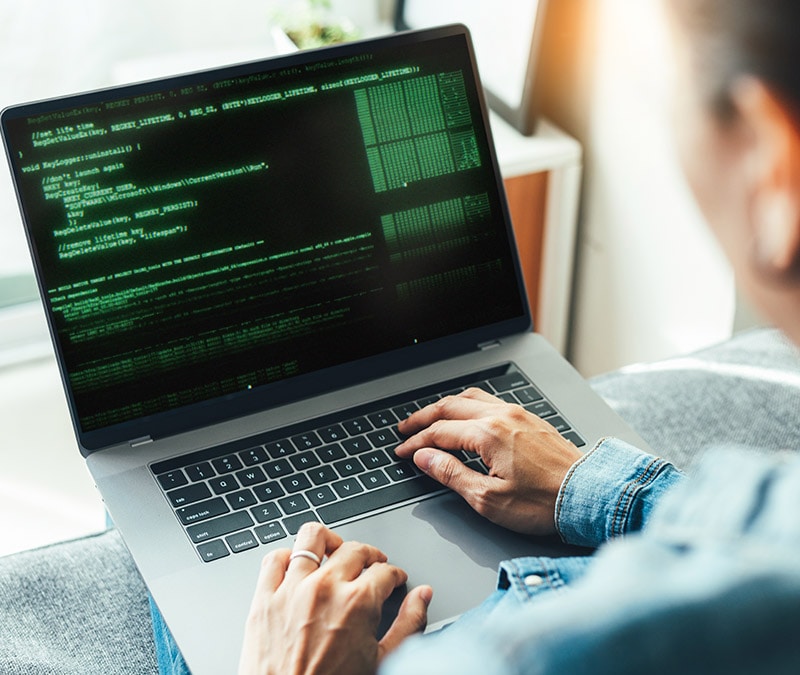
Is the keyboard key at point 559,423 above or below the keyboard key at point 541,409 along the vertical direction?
below

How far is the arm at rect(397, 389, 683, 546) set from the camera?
0.81 metres

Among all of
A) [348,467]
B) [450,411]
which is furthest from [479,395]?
[348,467]

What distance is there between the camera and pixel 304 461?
893 mm

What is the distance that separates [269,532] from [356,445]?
0.41 ft

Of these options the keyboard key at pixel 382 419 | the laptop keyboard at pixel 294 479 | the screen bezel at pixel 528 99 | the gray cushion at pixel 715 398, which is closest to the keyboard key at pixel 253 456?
the laptop keyboard at pixel 294 479

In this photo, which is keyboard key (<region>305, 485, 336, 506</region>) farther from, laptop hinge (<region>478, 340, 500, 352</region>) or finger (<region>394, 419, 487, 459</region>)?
laptop hinge (<region>478, 340, 500, 352</region>)

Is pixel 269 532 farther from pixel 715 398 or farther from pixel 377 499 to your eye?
pixel 715 398

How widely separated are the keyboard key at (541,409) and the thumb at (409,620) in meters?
0.25

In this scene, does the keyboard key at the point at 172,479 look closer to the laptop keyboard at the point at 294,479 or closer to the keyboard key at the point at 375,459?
the laptop keyboard at the point at 294,479

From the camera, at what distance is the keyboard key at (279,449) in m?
0.90

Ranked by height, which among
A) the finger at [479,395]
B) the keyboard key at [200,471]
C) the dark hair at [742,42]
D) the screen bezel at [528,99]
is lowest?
the keyboard key at [200,471]

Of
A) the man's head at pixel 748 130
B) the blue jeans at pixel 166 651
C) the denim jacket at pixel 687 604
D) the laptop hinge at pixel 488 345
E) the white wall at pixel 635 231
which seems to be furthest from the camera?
the white wall at pixel 635 231

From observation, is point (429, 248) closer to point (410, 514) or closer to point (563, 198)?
point (410, 514)

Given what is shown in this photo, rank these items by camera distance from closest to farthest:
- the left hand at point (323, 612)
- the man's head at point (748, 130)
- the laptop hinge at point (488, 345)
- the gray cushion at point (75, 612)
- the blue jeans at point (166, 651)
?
the man's head at point (748, 130) → the left hand at point (323, 612) → the blue jeans at point (166, 651) → the gray cushion at point (75, 612) → the laptop hinge at point (488, 345)
